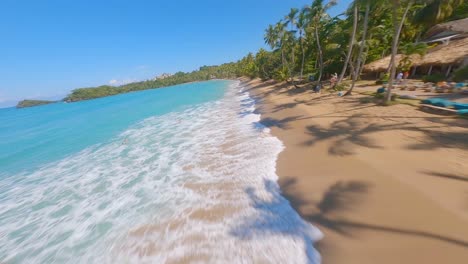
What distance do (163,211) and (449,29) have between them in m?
31.6

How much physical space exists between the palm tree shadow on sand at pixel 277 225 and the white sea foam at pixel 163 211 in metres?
0.02

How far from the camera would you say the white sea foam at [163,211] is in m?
4.11

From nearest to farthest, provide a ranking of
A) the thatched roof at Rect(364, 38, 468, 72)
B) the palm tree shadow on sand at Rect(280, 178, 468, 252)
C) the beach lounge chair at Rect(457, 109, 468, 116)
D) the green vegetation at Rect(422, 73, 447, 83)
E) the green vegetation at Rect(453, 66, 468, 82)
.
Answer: the palm tree shadow on sand at Rect(280, 178, 468, 252) → the beach lounge chair at Rect(457, 109, 468, 116) → the green vegetation at Rect(453, 66, 468, 82) → the thatched roof at Rect(364, 38, 468, 72) → the green vegetation at Rect(422, 73, 447, 83)

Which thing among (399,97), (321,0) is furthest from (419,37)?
(399,97)

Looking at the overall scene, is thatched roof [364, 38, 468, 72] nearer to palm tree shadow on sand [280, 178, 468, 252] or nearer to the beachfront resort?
the beachfront resort

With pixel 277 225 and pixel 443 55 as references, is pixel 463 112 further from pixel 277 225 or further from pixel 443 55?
pixel 443 55

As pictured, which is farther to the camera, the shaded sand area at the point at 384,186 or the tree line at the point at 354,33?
the tree line at the point at 354,33

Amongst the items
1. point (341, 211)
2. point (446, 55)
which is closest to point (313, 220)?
point (341, 211)

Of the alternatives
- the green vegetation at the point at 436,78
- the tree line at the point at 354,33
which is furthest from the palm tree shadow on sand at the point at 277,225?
the green vegetation at the point at 436,78

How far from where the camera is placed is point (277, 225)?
4.32 metres

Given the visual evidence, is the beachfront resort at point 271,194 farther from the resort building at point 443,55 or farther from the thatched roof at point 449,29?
the thatched roof at point 449,29

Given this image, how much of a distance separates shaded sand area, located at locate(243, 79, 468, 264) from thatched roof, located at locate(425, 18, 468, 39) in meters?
19.8

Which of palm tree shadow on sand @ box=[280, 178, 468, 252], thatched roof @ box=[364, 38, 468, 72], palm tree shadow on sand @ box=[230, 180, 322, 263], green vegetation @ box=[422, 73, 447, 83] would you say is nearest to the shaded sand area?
palm tree shadow on sand @ box=[280, 178, 468, 252]

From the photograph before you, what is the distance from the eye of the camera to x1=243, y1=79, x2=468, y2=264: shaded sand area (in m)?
3.28
